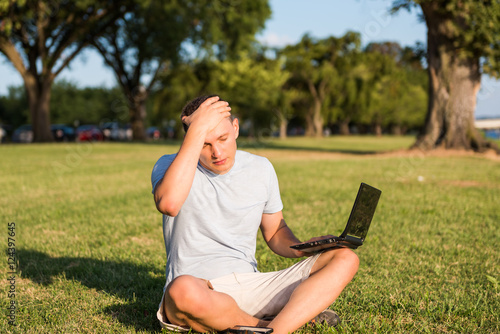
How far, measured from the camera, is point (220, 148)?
9.39 feet

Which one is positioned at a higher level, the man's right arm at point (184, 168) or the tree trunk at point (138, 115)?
the tree trunk at point (138, 115)

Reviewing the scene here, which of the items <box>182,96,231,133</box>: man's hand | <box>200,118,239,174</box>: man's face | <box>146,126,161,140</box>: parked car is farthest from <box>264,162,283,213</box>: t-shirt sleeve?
<box>146,126,161,140</box>: parked car

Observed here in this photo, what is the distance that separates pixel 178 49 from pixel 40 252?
→ 30199mm

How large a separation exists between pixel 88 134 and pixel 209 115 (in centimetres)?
4228

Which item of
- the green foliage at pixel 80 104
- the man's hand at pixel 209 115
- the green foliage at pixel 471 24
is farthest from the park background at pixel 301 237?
the green foliage at pixel 80 104

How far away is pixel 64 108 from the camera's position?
7475 centimetres

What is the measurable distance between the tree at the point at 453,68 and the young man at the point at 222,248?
54.3ft

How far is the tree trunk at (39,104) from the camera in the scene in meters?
30.4

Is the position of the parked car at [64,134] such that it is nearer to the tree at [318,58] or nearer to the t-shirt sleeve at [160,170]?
the tree at [318,58]

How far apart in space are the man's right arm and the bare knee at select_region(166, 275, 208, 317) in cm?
37

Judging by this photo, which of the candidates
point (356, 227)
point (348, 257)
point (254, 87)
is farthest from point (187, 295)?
point (254, 87)

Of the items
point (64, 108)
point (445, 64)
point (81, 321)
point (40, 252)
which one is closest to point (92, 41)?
point (445, 64)

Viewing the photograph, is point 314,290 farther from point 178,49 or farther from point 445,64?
point 178,49

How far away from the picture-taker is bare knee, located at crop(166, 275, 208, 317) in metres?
2.60
